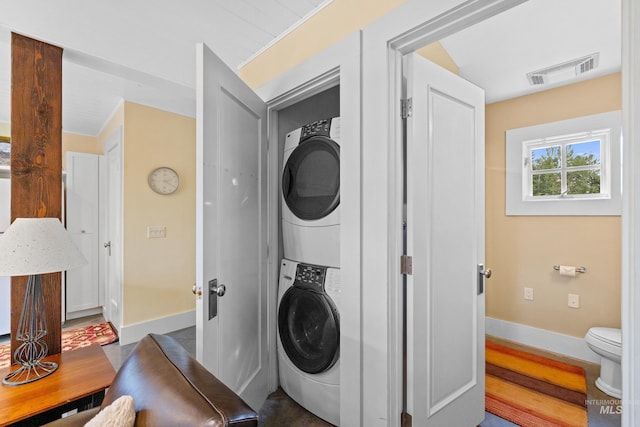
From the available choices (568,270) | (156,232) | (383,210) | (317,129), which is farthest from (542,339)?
(156,232)

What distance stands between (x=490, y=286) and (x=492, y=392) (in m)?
1.23

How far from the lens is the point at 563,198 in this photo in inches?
107

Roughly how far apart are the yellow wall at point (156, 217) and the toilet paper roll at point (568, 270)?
3.70 m

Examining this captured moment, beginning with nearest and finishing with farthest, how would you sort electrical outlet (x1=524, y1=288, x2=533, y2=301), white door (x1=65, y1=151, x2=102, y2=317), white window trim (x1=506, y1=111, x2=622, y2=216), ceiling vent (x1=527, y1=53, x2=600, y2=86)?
ceiling vent (x1=527, y1=53, x2=600, y2=86) < white window trim (x1=506, y1=111, x2=622, y2=216) < electrical outlet (x1=524, y1=288, x2=533, y2=301) < white door (x1=65, y1=151, x2=102, y2=317)

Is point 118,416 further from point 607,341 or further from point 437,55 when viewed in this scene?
point 607,341

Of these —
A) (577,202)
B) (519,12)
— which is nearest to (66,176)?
(519,12)

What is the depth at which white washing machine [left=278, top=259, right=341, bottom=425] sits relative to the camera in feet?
5.85

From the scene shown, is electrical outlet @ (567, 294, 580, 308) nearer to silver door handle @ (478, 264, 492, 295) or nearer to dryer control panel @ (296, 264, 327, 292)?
silver door handle @ (478, 264, 492, 295)

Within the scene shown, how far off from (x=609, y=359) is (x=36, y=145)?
3.78m

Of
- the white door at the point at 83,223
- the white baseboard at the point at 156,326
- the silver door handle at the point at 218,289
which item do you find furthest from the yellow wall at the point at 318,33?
the white door at the point at 83,223

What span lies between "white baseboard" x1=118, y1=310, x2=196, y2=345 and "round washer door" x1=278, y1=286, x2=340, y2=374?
6.10ft

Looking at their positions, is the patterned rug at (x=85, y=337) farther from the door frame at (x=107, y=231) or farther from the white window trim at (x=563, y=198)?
the white window trim at (x=563, y=198)

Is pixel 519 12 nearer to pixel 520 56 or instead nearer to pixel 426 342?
pixel 520 56

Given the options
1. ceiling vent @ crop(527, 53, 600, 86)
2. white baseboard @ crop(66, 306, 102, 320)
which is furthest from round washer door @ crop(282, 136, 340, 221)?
white baseboard @ crop(66, 306, 102, 320)
